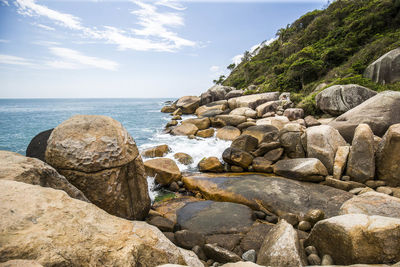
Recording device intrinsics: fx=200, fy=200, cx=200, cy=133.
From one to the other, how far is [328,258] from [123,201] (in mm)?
4197

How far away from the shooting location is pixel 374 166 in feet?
22.5

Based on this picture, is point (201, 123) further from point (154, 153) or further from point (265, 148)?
point (265, 148)

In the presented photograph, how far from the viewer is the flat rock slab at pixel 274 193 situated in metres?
6.10

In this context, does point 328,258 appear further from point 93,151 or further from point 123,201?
point 93,151

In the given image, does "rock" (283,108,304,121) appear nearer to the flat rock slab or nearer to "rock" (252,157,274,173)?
"rock" (252,157,274,173)

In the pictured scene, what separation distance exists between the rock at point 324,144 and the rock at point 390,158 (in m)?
1.43

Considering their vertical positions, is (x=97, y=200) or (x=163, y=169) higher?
(x=97, y=200)

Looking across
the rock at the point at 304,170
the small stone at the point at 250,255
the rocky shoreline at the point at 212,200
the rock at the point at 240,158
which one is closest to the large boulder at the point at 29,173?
the rocky shoreline at the point at 212,200

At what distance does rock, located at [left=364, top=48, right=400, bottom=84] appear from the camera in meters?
13.9

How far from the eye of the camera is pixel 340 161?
24.5ft

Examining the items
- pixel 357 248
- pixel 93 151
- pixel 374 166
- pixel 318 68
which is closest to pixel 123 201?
pixel 93 151

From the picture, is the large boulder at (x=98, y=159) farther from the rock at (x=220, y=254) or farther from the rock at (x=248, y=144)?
the rock at (x=248, y=144)

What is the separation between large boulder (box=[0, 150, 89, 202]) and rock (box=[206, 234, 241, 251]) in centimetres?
307

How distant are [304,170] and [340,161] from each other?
1.29 meters
